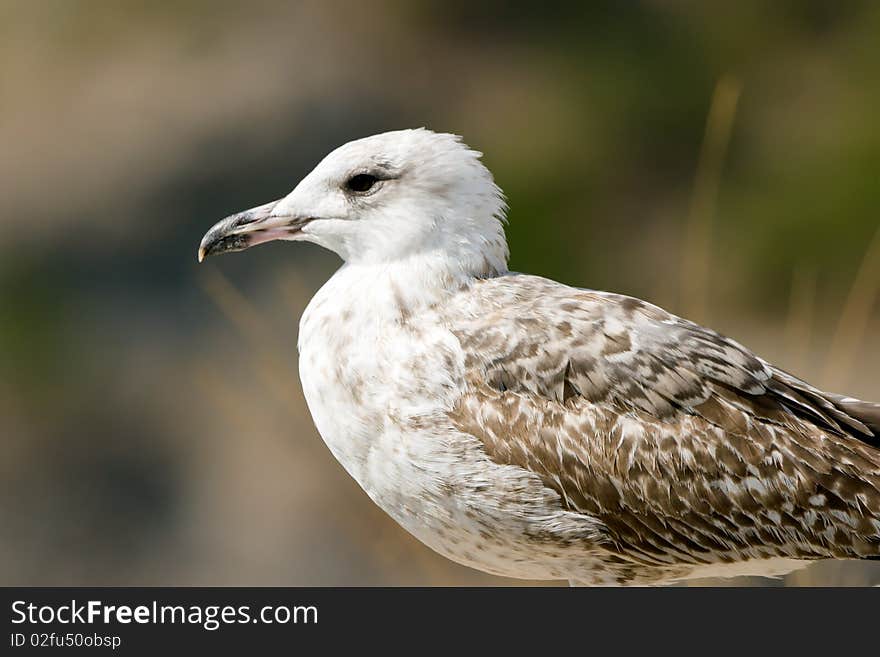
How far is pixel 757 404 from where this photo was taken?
8.09 feet

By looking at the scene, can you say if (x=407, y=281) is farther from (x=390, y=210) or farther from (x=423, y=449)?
(x=423, y=449)

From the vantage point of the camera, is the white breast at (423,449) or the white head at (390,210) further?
the white head at (390,210)

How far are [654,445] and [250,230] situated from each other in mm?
899

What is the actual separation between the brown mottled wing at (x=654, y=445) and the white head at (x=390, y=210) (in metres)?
0.18

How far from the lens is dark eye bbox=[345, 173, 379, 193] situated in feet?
8.25

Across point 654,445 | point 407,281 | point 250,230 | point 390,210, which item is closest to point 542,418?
point 654,445

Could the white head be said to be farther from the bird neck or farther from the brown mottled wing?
the brown mottled wing

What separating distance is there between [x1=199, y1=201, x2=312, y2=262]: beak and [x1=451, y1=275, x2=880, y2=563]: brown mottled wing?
402 mm

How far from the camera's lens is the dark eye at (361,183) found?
2.51 metres

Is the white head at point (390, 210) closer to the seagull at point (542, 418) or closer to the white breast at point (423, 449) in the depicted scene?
the seagull at point (542, 418)

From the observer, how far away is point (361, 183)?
2520 mm

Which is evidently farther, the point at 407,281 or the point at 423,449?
the point at 407,281

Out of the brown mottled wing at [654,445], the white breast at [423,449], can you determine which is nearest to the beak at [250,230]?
the white breast at [423,449]

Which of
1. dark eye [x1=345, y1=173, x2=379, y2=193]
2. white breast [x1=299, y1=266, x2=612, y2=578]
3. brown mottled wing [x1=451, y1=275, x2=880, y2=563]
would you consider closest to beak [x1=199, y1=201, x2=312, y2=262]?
dark eye [x1=345, y1=173, x2=379, y2=193]
